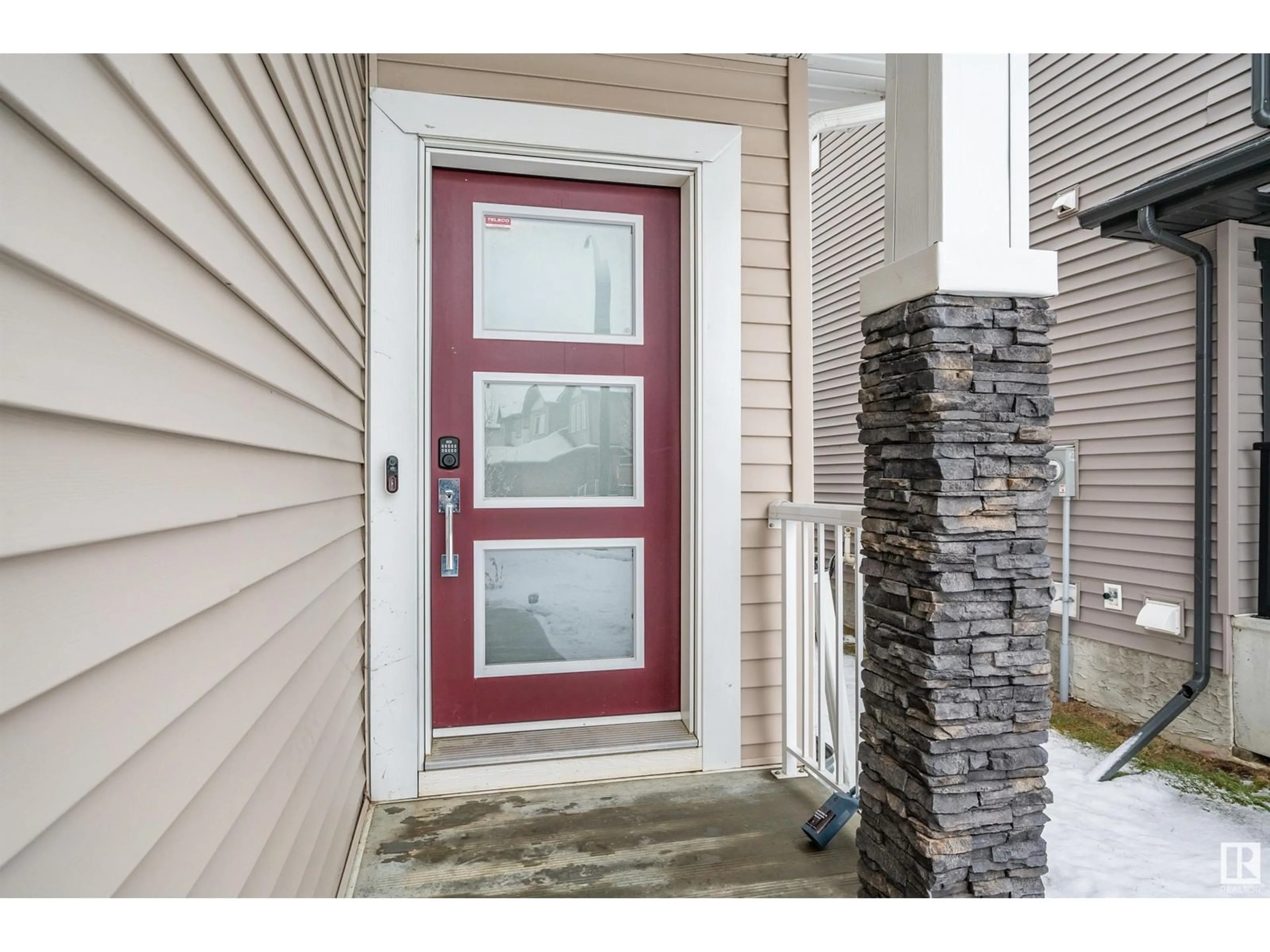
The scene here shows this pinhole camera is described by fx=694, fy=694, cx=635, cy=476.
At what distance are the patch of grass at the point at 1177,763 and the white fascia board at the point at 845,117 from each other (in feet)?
9.21

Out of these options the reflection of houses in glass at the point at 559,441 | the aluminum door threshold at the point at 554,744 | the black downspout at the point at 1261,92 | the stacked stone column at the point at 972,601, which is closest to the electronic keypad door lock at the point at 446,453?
the reflection of houses in glass at the point at 559,441

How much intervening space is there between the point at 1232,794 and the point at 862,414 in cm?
245

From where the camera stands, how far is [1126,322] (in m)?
3.52

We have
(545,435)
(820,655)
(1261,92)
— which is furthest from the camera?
(1261,92)

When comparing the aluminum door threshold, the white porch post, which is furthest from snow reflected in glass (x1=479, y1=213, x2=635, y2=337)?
the aluminum door threshold

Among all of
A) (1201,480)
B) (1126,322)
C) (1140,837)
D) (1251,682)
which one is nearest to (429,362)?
(1140,837)

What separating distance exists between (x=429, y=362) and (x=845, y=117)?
7.11 ft

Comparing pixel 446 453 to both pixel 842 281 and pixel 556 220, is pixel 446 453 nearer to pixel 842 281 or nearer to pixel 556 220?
pixel 556 220

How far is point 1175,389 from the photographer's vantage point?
329 cm

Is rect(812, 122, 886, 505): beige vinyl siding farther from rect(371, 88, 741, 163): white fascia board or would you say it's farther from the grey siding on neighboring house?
rect(371, 88, 741, 163): white fascia board

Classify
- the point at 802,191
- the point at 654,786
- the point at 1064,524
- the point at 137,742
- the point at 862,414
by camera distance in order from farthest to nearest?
1. the point at 1064,524
2. the point at 802,191
3. the point at 654,786
4. the point at 862,414
5. the point at 137,742

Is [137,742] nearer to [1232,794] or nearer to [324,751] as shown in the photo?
[324,751]

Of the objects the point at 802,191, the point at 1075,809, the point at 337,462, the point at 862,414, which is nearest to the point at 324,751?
the point at 337,462

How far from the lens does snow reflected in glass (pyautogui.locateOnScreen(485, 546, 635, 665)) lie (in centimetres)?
236
